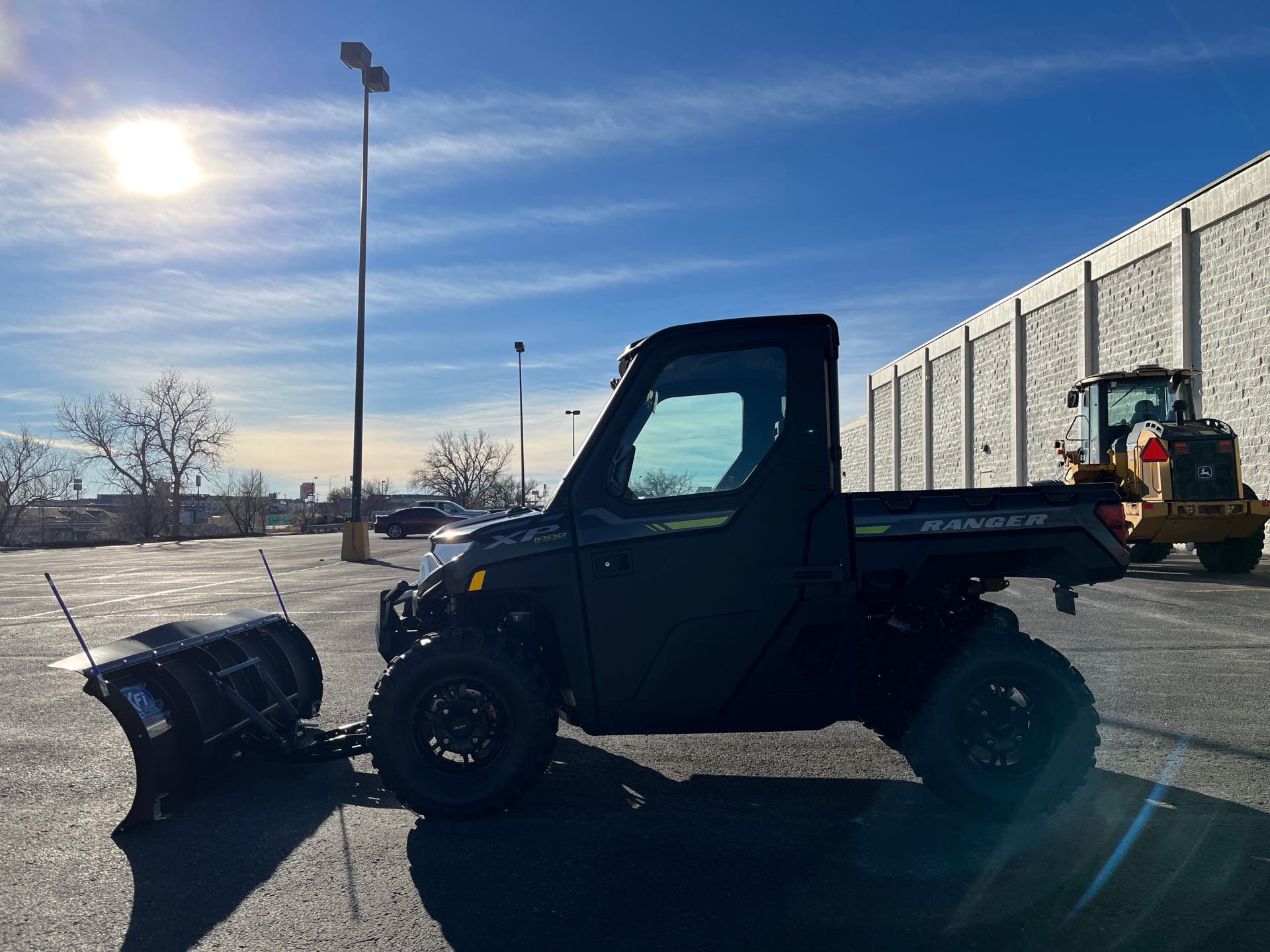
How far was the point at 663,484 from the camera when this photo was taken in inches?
175

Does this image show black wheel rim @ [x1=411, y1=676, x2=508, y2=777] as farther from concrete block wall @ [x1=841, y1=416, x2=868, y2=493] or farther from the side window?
concrete block wall @ [x1=841, y1=416, x2=868, y2=493]

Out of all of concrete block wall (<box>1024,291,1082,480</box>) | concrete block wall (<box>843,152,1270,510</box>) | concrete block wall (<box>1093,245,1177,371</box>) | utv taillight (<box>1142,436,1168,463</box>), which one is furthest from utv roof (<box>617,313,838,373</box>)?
concrete block wall (<box>1024,291,1082,480</box>)

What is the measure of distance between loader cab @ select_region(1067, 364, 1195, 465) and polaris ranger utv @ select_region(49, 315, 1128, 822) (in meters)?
14.2

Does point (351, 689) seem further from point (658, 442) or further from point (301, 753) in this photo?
point (658, 442)

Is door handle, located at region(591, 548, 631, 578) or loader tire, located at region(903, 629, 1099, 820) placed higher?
door handle, located at region(591, 548, 631, 578)

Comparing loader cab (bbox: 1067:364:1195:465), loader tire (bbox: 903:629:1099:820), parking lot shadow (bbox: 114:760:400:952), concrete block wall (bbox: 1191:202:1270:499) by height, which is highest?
concrete block wall (bbox: 1191:202:1270:499)

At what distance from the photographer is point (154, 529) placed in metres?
61.1

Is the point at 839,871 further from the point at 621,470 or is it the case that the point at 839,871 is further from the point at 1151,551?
the point at 1151,551

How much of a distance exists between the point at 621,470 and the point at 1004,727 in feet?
7.63

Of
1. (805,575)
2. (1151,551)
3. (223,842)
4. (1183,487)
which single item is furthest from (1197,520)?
(223,842)

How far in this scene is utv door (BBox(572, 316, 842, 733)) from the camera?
429 centimetres

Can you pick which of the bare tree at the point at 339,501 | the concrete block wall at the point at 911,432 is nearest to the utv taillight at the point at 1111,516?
the concrete block wall at the point at 911,432

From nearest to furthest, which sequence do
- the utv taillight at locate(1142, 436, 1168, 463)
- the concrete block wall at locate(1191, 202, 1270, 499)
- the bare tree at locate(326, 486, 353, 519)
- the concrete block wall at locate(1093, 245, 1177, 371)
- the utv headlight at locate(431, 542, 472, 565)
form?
the utv headlight at locate(431, 542, 472, 565) < the utv taillight at locate(1142, 436, 1168, 463) < the concrete block wall at locate(1191, 202, 1270, 499) < the concrete block wall at locate(1093, 245, 1177, 371) < the bare tree at locate(326, 486, 353, 519)

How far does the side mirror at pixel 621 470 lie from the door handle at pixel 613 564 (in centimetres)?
29
